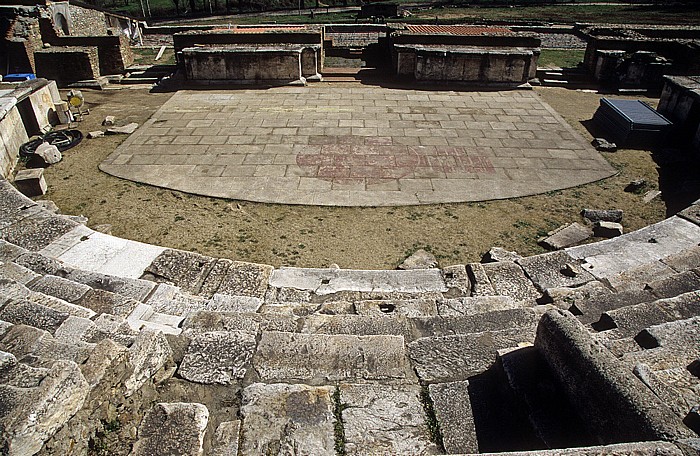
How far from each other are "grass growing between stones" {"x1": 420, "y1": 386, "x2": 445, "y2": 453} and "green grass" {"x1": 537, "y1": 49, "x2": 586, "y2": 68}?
17.2 meters

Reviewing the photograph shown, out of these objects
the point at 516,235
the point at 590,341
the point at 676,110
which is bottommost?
the point at 516,235

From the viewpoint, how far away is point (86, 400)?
9.09 ft

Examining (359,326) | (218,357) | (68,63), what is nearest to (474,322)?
(359,326)

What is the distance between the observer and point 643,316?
411 cm

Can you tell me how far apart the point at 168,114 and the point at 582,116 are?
1128 cm

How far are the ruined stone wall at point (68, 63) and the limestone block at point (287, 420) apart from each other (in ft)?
49.8

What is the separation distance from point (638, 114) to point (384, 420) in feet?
37.0

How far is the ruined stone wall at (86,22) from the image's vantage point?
19078 mm

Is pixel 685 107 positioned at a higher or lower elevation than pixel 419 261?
higher

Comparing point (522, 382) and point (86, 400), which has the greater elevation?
point (86, 400)

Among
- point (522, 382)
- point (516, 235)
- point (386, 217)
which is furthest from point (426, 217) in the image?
point (522, 382)

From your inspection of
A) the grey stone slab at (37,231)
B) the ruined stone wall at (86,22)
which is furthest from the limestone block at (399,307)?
the ruined stone wall at (86,22)

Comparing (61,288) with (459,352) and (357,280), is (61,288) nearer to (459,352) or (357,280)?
(357,280)

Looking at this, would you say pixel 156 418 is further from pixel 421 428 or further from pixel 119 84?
pixel 119 84
